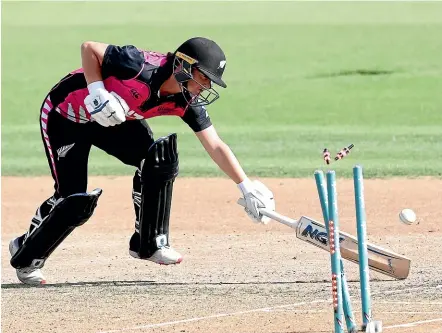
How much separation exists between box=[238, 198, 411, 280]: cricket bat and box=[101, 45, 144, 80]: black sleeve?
1476mm

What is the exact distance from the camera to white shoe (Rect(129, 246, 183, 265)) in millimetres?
8516

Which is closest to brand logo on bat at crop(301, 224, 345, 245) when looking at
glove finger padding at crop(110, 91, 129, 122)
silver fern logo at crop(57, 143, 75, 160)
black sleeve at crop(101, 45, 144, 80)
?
glove finger padding at crop(110, 91, 129, 122)

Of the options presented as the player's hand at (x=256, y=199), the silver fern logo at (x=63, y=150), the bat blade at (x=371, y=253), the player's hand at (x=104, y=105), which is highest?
the player's hand at (x=104, y=105)

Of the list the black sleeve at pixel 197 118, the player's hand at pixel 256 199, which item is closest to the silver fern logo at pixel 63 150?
the black sleeve at pixel 197 118

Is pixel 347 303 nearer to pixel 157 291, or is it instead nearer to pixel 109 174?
pixel 157 291

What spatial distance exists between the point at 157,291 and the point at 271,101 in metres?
16.2

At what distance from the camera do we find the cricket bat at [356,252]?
754 cm

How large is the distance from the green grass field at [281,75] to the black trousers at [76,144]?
6.68 m

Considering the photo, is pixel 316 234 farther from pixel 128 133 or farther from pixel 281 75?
pixel 281 75

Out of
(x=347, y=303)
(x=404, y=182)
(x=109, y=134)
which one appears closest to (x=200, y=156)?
(x=404, y=182)

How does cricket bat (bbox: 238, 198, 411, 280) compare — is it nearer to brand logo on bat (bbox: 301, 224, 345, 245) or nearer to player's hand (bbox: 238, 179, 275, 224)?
brand logo on bat (bbox: 301, 224, 345, 245)

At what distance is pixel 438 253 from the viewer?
363 inches

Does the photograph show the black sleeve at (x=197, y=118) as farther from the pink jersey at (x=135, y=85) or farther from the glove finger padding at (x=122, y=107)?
the glove finger padding at (x=122, y=107)

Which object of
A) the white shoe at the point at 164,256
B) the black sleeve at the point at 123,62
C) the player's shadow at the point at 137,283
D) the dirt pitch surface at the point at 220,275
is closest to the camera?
the dirt pitch surface at the point at 220,275
